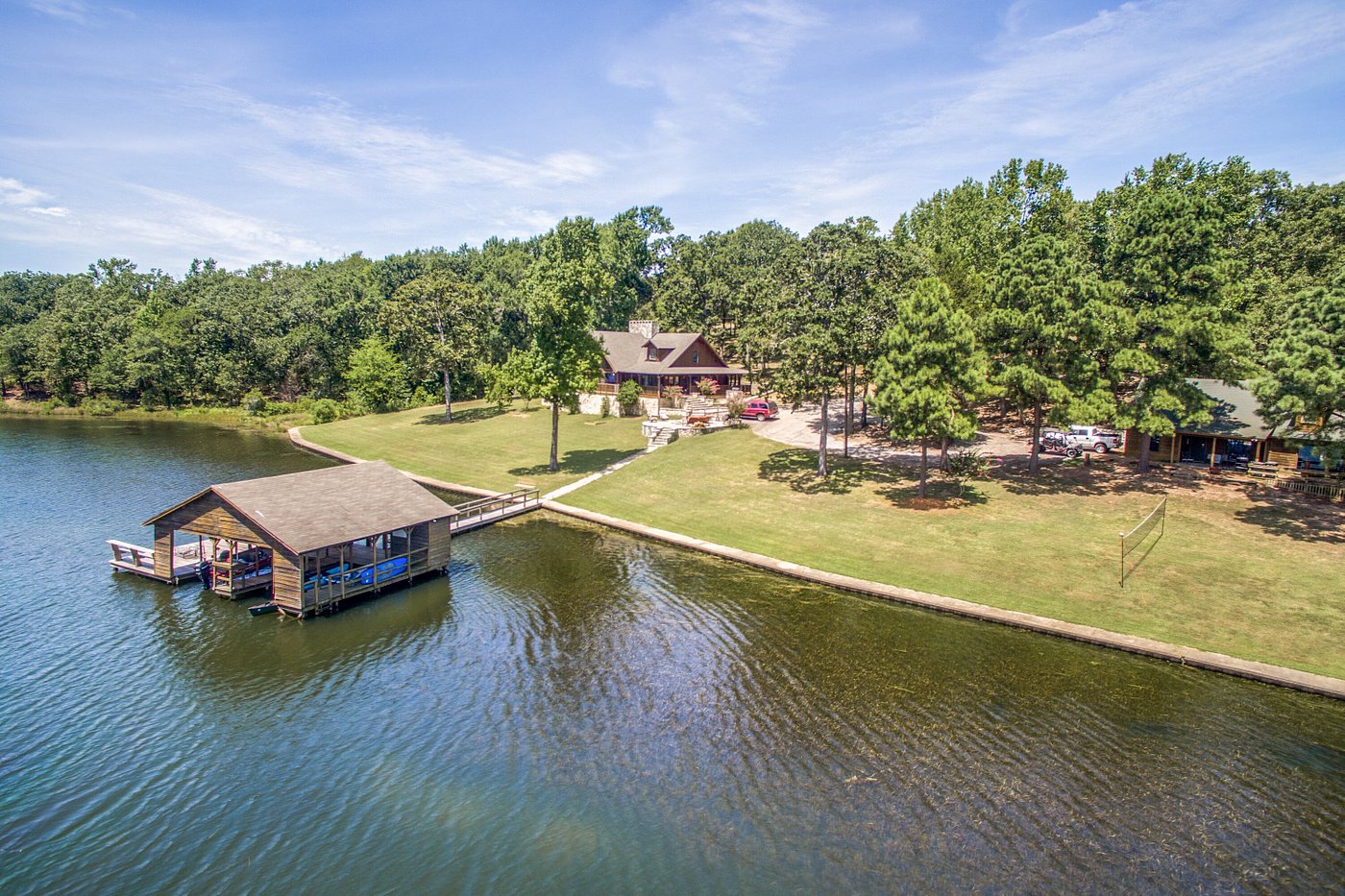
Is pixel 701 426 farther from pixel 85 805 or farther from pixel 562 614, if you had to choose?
pixel 85 805

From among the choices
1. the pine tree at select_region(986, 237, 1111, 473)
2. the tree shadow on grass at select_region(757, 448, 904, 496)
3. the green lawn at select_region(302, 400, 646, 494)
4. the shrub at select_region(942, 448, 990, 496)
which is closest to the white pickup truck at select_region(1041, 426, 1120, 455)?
the shrub at select_region(942, 448, 990, 496)

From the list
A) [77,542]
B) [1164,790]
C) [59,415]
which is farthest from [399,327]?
[1164,790]

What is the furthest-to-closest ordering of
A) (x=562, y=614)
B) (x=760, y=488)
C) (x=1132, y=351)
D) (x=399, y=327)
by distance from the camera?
(x=399, y=327) < (x=760, y=488) < (x=1132, y=351) < (x=562, y=614)

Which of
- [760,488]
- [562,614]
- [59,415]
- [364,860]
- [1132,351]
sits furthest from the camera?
[59,415]

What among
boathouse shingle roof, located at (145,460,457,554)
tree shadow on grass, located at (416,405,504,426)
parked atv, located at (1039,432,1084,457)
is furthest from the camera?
tree shadow on grass, located at (416,405,504,426)

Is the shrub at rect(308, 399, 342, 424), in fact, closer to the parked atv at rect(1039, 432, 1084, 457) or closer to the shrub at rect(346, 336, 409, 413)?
the shrub at rect(346, 336, 409, 413)

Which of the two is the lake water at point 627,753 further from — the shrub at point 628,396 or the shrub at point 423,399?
the shrub at point 423,399
